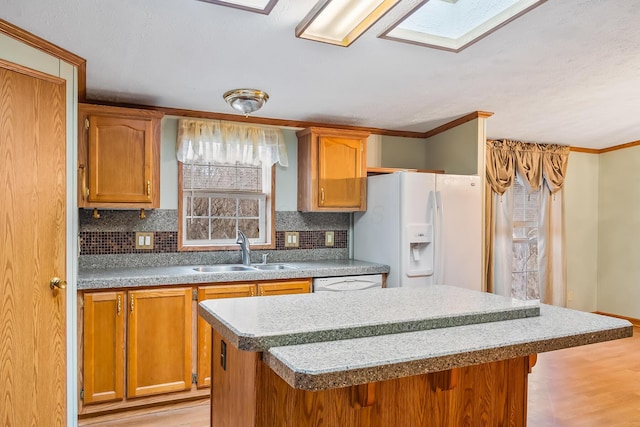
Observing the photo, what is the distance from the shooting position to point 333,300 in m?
2.04

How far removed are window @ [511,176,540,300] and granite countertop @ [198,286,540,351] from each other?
11.2 feet

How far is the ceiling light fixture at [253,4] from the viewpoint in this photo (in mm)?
2127

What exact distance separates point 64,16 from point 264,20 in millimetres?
963

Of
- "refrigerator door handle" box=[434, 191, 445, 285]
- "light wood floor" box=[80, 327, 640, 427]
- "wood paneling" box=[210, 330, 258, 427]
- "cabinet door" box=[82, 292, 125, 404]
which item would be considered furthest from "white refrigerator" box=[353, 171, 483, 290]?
"cabinet door" box=[82, 292, 125, 404]

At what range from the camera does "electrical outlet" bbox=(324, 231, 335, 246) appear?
14.0 ft

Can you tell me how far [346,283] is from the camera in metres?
3.62

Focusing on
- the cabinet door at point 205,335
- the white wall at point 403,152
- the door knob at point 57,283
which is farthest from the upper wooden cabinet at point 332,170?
the door knob at point 57,283

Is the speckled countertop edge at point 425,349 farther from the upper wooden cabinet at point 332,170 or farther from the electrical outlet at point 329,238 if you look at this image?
the electrical outlet at point 329,238

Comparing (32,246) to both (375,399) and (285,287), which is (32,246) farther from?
(375,399)

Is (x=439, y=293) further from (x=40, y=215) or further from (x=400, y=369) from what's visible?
(x=40, y=215)

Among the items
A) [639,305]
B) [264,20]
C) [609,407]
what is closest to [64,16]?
[264,20]

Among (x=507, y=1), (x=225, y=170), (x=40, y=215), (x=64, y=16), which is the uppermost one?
(x=507, y=1)

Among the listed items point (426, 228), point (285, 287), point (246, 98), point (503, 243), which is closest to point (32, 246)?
point (246, 98)

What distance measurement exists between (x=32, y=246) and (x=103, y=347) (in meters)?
0.90
